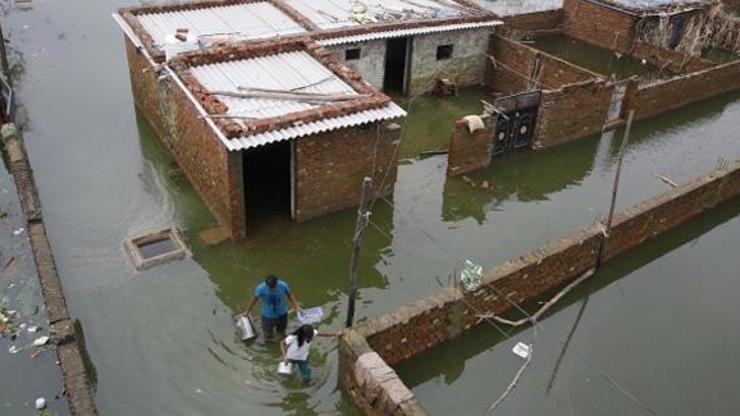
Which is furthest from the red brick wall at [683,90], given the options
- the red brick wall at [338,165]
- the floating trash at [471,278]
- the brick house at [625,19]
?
the floating trash at [471,278]

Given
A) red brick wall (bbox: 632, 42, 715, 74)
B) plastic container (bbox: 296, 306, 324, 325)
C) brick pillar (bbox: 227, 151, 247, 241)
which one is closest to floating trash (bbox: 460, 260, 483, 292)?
plastic container (bbox: 296, 306, 324, 325)

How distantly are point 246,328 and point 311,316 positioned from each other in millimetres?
946

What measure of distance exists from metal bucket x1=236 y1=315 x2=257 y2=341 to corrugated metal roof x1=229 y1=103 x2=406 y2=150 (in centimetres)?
261

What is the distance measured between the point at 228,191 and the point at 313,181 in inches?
62.5

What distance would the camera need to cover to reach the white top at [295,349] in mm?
8066

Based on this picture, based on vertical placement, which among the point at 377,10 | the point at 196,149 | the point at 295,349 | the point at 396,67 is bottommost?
the point at 396,67

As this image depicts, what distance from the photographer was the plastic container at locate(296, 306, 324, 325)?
30.2 feet

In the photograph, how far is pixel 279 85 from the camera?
1176 cm

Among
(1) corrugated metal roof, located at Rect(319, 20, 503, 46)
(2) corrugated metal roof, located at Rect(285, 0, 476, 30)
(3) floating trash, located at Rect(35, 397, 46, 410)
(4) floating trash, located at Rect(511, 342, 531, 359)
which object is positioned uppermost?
(2) corrugated metal roof, located at Rect(285, 0, 476, 30)

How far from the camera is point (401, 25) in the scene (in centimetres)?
1584

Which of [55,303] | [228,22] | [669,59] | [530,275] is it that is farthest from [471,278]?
[669,59]

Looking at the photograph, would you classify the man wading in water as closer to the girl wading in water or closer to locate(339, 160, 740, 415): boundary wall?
the girl wading in water

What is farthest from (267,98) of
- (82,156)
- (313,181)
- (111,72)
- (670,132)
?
(670,132)

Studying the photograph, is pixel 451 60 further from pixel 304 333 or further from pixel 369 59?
pixel 304 333
